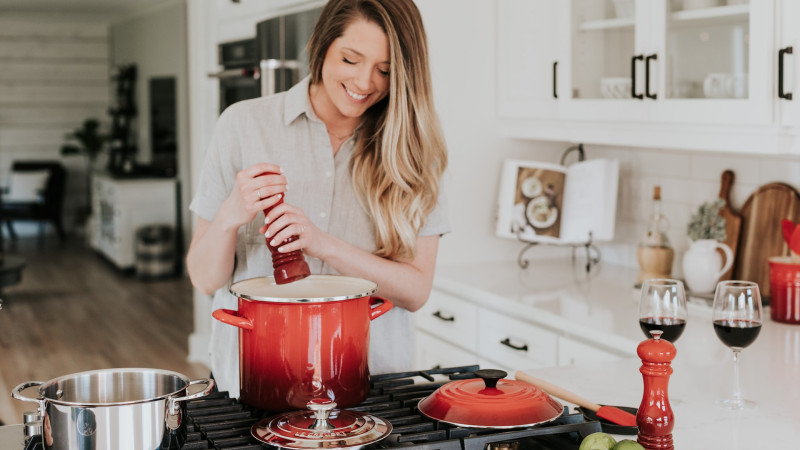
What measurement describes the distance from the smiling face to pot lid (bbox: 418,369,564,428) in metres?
0.65

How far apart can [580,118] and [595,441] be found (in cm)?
204

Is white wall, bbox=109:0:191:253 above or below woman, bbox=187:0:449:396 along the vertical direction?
above

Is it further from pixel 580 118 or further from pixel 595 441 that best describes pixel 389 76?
pixel 580 118

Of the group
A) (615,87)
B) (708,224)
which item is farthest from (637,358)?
(615,87)

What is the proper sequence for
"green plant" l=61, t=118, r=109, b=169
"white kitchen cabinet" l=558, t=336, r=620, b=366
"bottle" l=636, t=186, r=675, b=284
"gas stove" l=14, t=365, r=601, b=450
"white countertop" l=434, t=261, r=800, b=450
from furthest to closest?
"green plant" l=61, t=118, r=109, b=169
"bottle" l=636, t=186, r=675, b=284
"white kitchen cabinet" l=558, t=336, r=620, b=366
"white countertop" l=434, t=261, r=800, b=450
"gas stove" l=14, t=365, r=601, b=450

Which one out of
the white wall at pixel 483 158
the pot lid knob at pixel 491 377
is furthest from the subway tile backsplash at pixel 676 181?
the pot lid knob at pixel 491 377

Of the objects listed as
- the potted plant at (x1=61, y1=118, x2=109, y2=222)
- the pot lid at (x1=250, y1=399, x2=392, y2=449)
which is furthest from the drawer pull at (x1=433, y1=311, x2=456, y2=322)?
the potted plant at (x1=61, y1=118, x2=109, y2=222)

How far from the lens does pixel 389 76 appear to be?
5.80ft

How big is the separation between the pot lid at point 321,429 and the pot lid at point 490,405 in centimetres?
10

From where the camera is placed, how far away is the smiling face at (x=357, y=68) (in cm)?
173

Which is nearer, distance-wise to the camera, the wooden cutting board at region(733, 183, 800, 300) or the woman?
the woman

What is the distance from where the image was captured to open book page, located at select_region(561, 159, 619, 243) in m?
3.30

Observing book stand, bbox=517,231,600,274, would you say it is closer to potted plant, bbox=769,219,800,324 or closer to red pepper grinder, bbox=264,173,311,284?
potted plant, bbox=769,219,800,324

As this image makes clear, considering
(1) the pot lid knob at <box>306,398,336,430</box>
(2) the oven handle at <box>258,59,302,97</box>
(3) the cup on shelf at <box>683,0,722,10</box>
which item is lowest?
(1) the pot lid knob at <box>306,398,336,430</box>
